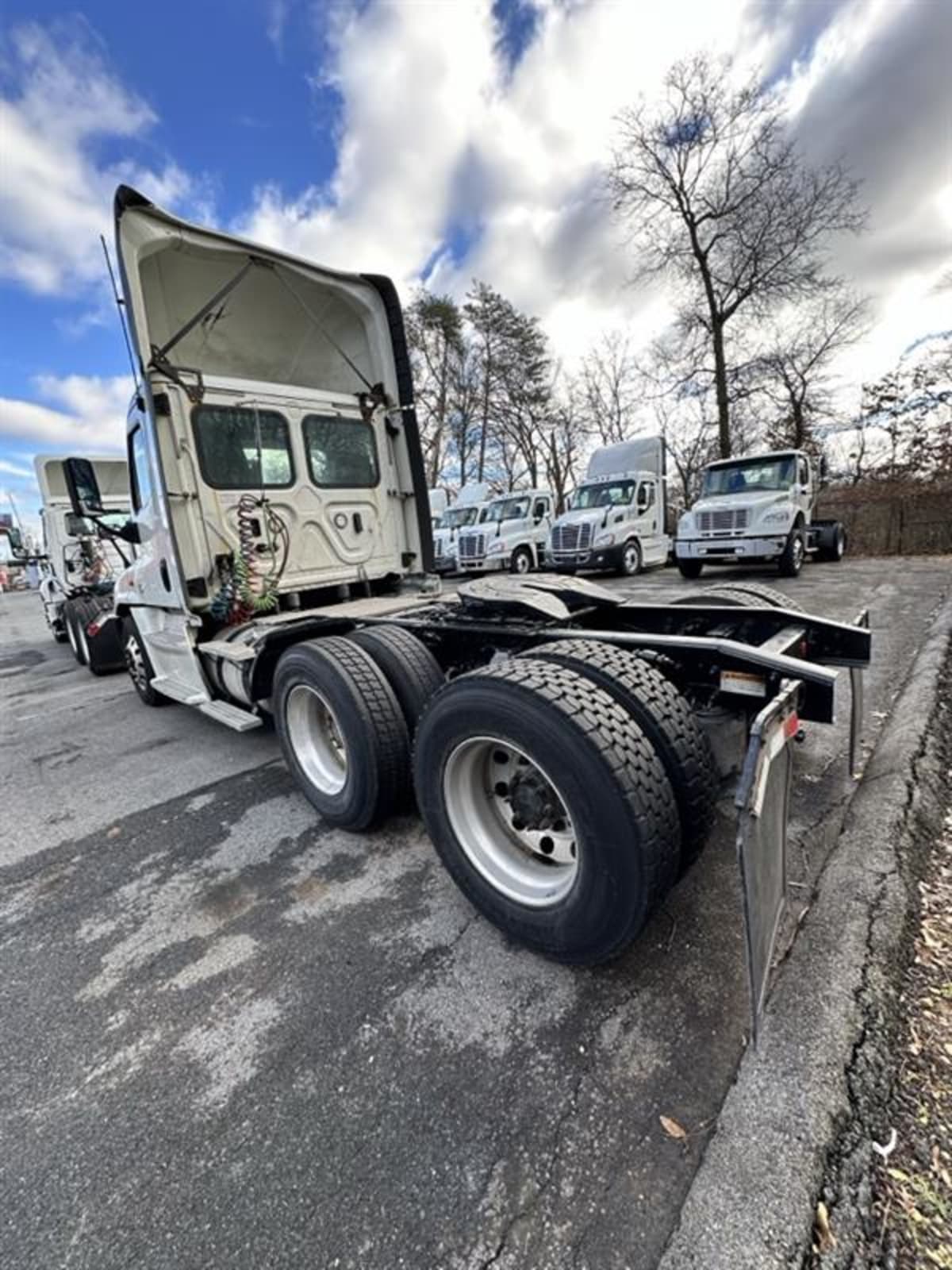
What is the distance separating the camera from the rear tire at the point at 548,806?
1719mm

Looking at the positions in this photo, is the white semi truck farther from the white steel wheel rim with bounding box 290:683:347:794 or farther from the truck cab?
the white steel wheel rim with bounding box 290:683:347:794

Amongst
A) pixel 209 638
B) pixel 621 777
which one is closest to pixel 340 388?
pixel 209 638

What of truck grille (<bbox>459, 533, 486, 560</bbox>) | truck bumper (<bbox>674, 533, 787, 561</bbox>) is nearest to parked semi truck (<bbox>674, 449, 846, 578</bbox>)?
truck bumper (<bbox>674, 533, 787, 561</bbox>)

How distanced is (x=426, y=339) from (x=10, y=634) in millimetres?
22272

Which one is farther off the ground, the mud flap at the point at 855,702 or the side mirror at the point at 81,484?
the side mirror at the point at 81,484

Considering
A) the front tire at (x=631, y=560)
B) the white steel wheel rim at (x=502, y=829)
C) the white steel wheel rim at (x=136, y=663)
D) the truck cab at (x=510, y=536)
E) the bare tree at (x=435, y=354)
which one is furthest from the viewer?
the bare tree at (x=435, y=354)

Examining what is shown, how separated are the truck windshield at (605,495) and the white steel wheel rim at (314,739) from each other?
41.7 feet

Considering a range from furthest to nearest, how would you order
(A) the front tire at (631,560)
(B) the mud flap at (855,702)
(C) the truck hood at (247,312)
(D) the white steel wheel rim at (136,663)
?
(A) the front tire at (631,560) → (D) the white steel wheel rim at (136,663) → (C) the truck hood at (247,312) → (B) the mud flap at (855,702)

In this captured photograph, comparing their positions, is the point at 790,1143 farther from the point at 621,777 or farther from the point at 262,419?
the point at 262,419

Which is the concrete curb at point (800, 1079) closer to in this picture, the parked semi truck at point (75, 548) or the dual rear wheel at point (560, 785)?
the dual rear wheel at point (560, 785)

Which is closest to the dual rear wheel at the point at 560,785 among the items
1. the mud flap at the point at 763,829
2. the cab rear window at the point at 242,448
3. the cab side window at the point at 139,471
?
the mud flap at the point at 763,829

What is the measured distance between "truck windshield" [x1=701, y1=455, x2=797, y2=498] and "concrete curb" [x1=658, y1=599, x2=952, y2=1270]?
1132cm

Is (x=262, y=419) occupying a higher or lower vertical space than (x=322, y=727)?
higher

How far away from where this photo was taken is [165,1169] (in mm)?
1464
